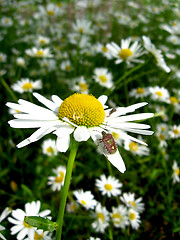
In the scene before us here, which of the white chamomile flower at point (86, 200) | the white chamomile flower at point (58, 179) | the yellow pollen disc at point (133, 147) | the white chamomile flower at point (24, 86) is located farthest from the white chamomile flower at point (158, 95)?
the white chamomile flower at point (86, 200)

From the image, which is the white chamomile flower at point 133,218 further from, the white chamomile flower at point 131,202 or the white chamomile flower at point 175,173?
the white chamomile flower at point 175,173

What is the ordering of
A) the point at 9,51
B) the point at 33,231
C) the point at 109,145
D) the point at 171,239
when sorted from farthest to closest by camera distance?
the point at 9,51 < the point at 171,239 < the point at 33,231 < the point at 109,145

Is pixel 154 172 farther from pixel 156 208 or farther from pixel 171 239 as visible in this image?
pixel 171 239

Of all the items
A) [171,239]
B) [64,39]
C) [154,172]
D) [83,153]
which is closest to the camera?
[171,239]

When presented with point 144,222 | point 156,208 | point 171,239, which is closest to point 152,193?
point 156,208

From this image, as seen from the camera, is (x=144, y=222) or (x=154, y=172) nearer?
(x=144, y=222)

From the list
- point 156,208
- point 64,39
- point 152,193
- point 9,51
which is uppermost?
point 64,39

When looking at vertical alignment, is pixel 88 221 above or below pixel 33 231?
above

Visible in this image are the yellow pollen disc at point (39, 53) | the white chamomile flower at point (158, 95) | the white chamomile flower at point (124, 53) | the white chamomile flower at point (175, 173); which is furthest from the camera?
the yellow pollen disc at point (39, 53)
